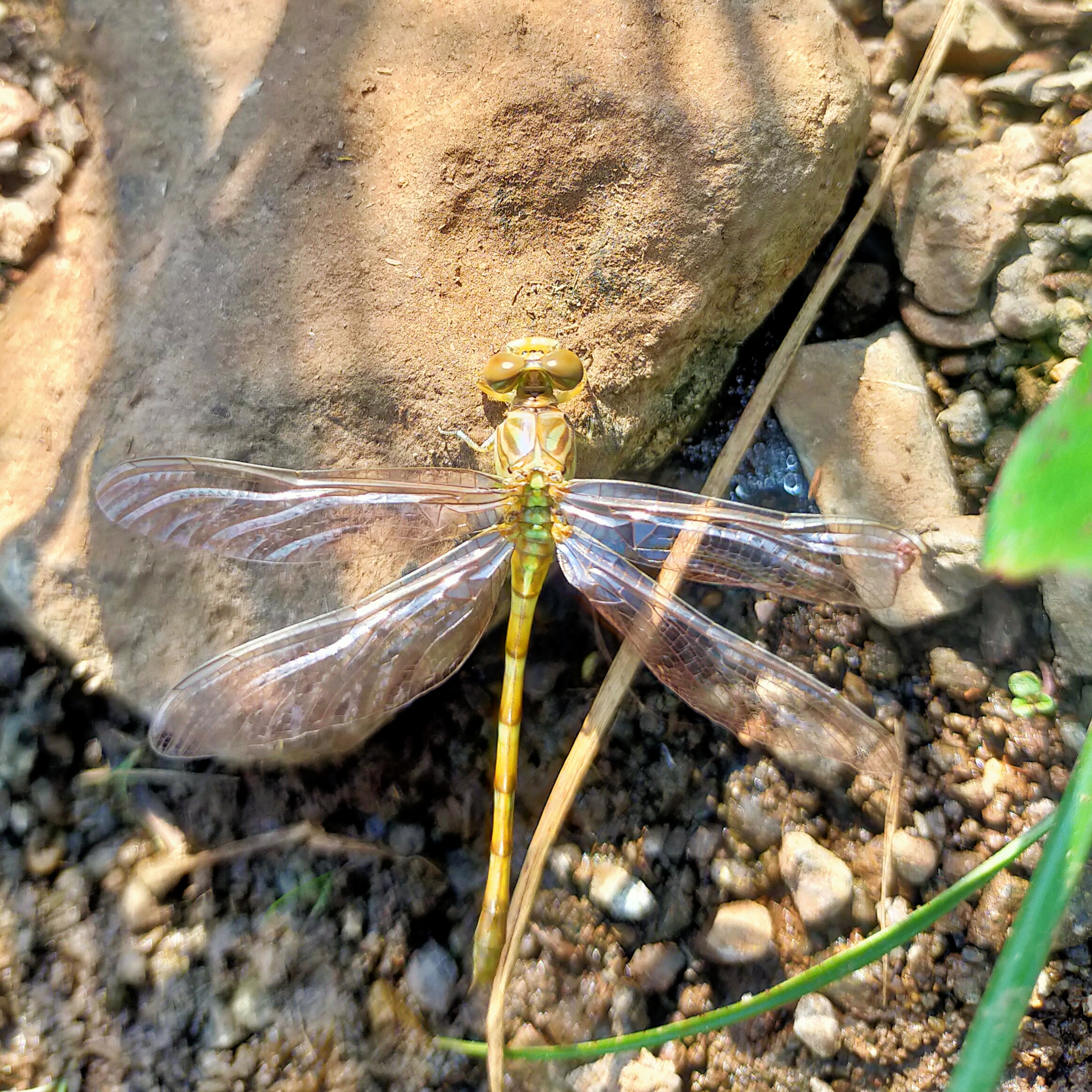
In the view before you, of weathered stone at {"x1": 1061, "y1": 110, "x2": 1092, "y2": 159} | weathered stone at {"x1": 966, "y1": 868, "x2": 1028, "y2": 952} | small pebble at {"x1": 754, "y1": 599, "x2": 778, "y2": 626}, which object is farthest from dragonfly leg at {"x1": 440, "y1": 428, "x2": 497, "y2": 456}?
weathered stone at {"x1": 1061, "y1": 110, "x2": 1092, "y2": 159}

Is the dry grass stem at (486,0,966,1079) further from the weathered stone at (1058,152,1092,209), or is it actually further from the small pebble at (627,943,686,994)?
the weathered stone at (1058,152,1092,209)

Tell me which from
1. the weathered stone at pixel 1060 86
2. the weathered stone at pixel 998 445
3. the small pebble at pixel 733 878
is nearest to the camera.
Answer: the small pebble at pixel 733 878

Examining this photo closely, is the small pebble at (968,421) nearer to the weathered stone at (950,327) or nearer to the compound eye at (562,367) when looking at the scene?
the weathered stone at (950,327)

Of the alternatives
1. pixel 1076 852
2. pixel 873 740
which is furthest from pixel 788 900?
pixel 1076 852

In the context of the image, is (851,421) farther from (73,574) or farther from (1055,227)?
(73,574)

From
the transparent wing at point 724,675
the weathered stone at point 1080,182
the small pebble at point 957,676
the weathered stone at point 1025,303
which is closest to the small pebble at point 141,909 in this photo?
the transparent wing at point 724,675

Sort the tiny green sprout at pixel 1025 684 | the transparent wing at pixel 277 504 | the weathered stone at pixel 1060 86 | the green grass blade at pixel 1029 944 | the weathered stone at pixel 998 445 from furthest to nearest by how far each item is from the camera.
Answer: the weathered stone at pixel 1060 86
the weathered stone at pixel 998 445
the tiny green sprout at pixel 1025 684
the transparent wing at pixel 277 504
the green grass blade at pixel 1029 944

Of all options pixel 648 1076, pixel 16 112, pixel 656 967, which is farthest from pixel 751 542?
pixel 16 112

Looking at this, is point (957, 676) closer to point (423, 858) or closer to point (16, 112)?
point (423, 858)
